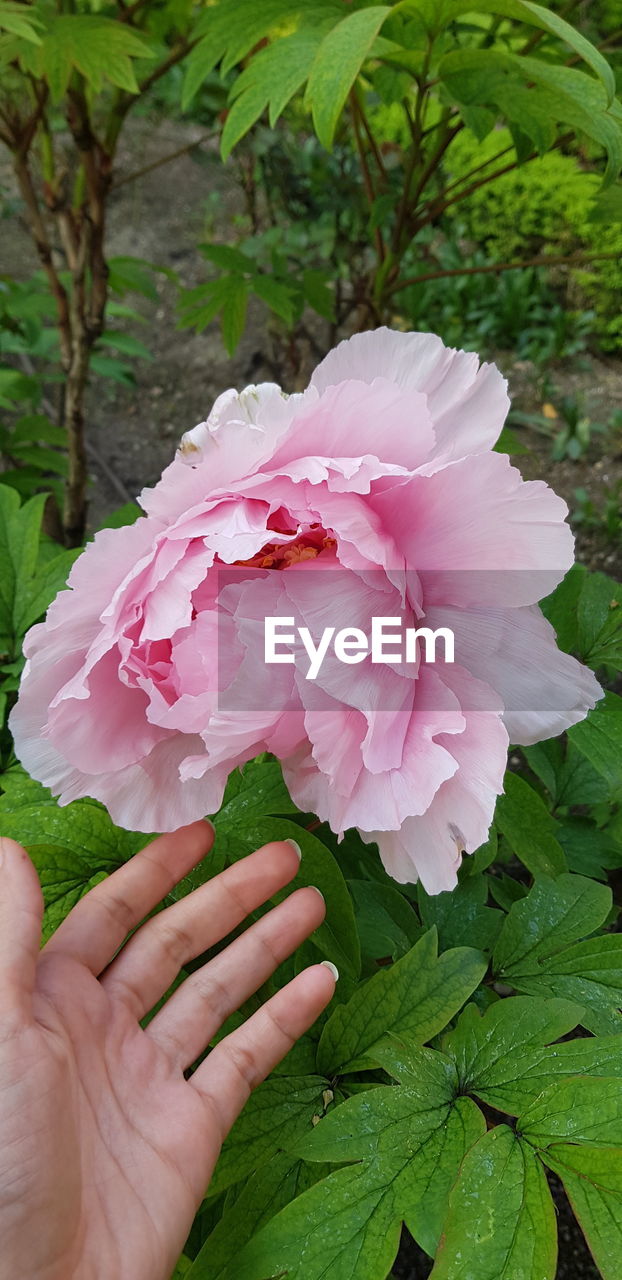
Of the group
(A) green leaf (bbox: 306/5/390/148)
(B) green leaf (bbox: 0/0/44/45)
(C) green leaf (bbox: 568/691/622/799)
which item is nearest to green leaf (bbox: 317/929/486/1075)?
(C) green leaf (bbox: 568/691/622/799)

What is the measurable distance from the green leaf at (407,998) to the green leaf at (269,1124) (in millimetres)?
39

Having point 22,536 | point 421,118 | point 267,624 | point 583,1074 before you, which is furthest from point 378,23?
point 583,1074

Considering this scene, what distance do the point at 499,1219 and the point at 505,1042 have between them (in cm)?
14

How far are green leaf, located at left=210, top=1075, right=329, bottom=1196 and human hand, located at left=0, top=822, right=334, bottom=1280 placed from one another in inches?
1.0

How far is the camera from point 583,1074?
27.4 inches

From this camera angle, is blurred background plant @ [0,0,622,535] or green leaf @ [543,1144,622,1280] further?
blurred background plant @ [0,0,622,535]

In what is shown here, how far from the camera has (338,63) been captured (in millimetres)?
773

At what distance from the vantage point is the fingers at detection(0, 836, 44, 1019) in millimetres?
668

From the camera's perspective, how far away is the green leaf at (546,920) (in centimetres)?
84

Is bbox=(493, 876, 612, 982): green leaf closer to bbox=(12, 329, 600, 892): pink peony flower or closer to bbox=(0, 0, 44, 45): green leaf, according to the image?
bbox=(12, 329, 600, 892): pink peony flower

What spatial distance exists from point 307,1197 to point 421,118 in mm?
1134

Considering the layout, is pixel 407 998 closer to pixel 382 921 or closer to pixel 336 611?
pixel 382 921

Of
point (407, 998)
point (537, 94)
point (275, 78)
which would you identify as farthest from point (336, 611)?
point (537, 94)

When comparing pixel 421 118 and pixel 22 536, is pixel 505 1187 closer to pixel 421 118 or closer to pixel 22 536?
pixel 22 536
